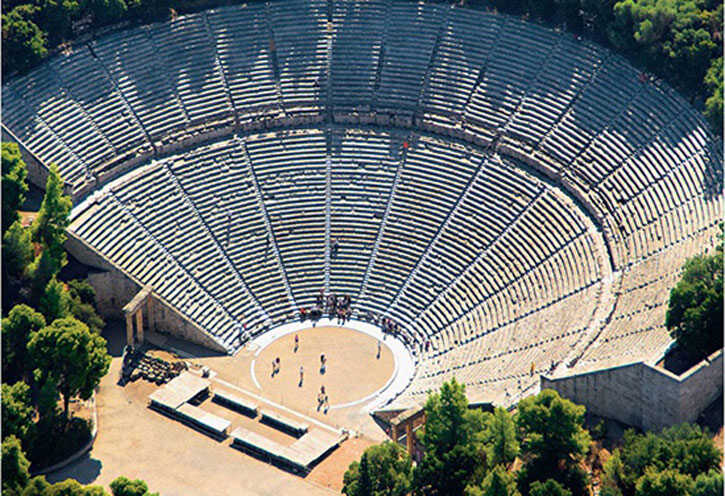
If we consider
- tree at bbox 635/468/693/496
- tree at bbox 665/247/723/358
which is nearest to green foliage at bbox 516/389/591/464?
tree at bbox 635/468/693/496

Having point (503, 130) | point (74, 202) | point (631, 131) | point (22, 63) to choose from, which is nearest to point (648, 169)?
point (631, 131)

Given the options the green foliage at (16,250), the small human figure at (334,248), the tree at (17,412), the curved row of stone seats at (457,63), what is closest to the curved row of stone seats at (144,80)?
the small human figure at (334,248)

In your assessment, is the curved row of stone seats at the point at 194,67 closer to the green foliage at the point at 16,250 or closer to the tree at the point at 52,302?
the green foliage at the point at 16,250

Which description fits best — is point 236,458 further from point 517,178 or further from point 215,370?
point 517,178

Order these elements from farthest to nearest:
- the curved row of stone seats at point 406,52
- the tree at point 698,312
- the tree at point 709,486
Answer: the curved row of stone seats at point 406,52, the tree at point 698,312, the tree at point 709,486

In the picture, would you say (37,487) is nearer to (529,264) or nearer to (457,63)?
(529,264)

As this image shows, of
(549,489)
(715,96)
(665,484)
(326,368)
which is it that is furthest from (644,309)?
(326,368)
